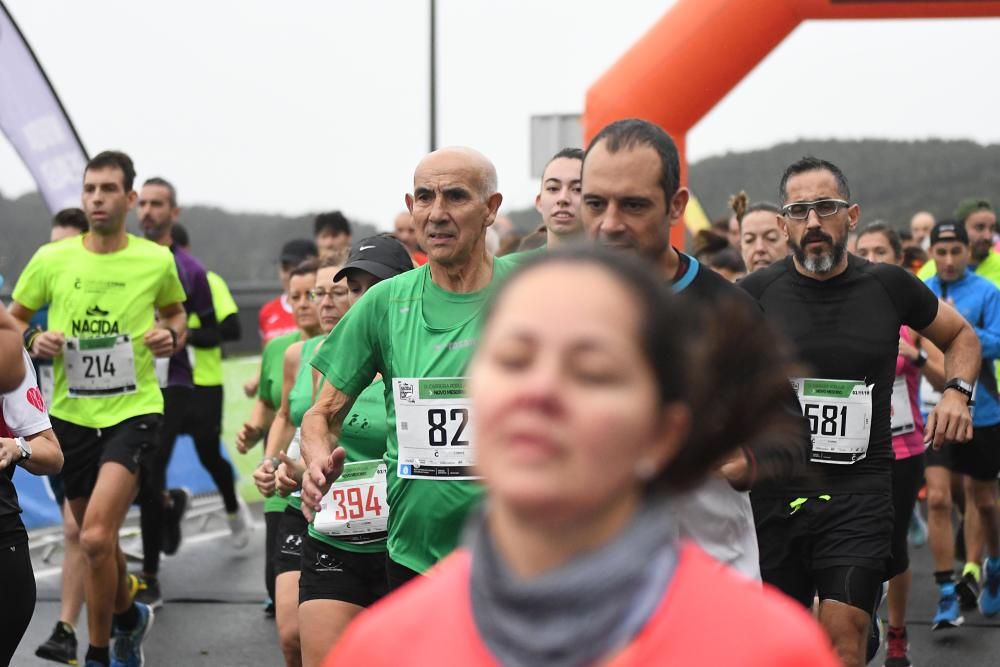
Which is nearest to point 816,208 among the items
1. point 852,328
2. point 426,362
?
point 852,328

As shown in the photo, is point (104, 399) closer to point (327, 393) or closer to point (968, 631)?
point (327, 393)

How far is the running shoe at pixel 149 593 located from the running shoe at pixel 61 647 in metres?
1.49

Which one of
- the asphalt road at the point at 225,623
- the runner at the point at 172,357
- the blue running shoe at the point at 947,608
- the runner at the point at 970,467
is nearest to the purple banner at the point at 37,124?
the runner at the point at 172,357

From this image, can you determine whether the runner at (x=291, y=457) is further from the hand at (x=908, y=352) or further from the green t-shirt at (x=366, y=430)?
the hand at (x=908, y=352)

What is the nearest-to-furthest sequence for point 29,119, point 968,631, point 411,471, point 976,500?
point 411,471, point 968,631, point 976,500, point 29,119

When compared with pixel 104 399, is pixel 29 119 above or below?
above

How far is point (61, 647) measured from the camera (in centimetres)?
711

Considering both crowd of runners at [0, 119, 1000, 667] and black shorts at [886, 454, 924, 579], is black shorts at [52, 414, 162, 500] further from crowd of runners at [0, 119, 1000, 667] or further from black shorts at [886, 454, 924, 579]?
black shorts at [886, 454, 924, 579]

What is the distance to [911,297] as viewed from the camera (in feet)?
18.0

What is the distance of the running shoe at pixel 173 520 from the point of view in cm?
995

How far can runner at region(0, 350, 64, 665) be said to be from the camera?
4281 millimetres

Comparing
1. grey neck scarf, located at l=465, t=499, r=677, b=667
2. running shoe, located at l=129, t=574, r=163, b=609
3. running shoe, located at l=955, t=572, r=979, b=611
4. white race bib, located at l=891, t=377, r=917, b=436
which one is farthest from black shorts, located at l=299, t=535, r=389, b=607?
running shoe, located at l=955, t=572, r=979, b=611

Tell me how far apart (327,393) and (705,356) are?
292cm

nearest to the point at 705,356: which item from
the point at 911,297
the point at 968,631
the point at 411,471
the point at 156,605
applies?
the point at 411,471
